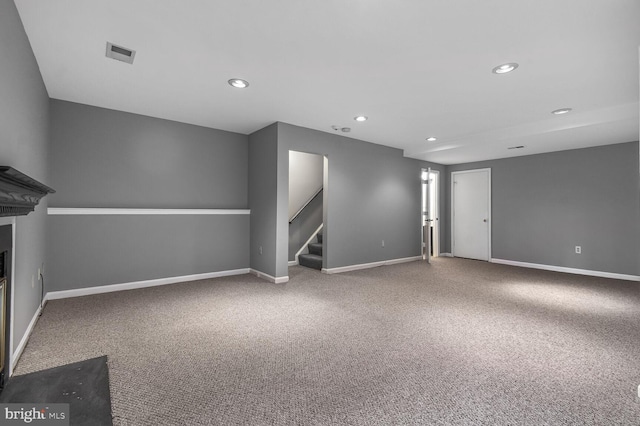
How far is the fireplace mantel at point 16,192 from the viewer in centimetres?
151

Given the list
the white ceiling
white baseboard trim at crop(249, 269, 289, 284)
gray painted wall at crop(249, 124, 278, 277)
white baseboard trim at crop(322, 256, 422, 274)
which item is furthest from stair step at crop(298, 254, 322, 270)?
the white ceiling

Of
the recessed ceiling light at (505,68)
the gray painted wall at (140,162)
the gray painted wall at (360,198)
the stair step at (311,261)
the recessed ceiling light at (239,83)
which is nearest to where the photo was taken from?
the recessed ceiling light at (505,68)

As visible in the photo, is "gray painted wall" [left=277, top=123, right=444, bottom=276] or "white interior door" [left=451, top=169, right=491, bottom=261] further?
"white interior door" [left=451, top=169, right=491, bottom=261]

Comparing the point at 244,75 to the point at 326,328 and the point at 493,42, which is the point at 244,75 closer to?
the point at 493,42

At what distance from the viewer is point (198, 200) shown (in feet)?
15.9

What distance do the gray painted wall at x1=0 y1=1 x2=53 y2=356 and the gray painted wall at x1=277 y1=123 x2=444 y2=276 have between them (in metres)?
2.65

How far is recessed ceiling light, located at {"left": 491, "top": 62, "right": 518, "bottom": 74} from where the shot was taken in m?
2.76

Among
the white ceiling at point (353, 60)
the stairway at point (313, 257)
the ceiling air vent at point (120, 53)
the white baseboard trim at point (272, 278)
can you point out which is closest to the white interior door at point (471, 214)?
the white ceiling at point (353, 60)

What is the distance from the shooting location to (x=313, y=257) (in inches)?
223

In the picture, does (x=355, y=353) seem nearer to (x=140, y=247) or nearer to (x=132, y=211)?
(x=140, y=247)

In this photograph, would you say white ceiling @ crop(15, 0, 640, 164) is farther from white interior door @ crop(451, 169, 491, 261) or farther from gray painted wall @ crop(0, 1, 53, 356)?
white interior door @ crop(451, 169, 491, 261)

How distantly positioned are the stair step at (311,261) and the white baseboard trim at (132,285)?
1.20 meters

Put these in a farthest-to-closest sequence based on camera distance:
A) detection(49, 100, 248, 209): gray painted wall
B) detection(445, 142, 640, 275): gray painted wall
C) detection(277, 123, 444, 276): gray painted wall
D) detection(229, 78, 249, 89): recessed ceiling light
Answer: detection(445, 142, 640, 275): gray painted wall, detection(277, 123, 444, 276): gray painted wall, detection(49, 100, 248, 209): gray painted wall, detection(229, 78, 249, 89): recessed ceiling light

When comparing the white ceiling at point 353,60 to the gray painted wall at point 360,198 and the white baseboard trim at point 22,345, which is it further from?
the white baseboard trim at point 22,345
